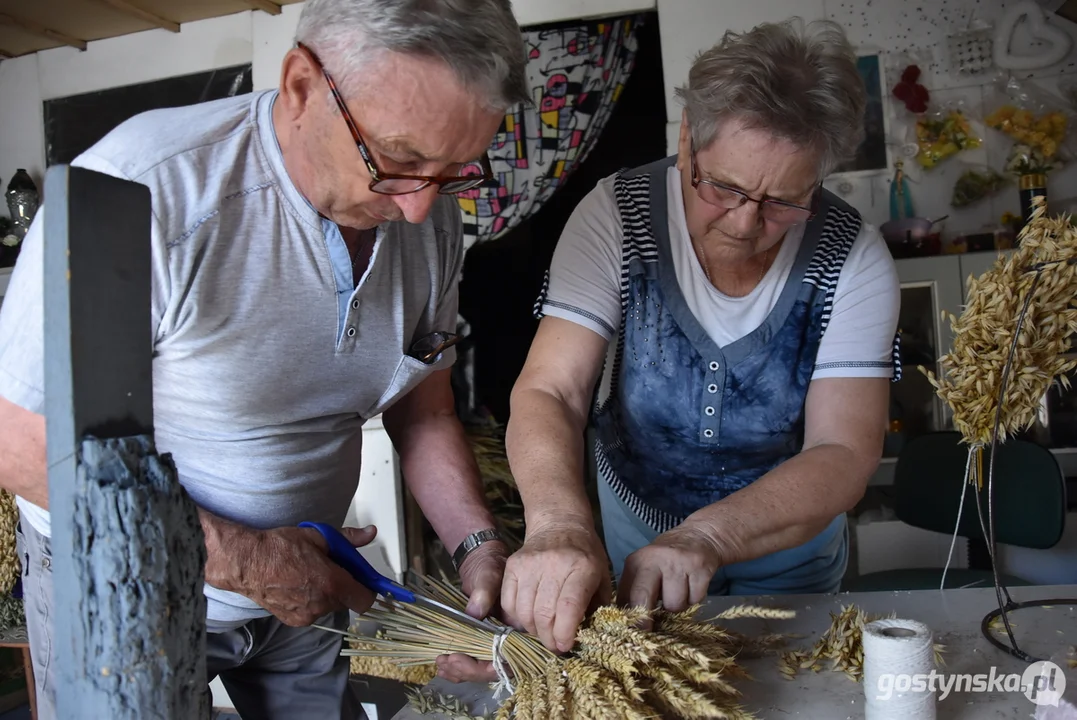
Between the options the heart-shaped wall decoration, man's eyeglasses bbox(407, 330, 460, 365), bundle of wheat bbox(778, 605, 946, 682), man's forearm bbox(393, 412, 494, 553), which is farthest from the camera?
the heart-shaped wall decoration

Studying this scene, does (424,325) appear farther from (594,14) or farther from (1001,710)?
(594,14)

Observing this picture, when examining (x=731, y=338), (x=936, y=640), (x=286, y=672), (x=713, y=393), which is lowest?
(x=286, y=672)

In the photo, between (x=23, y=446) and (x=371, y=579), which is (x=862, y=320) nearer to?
(x=371, y=579)

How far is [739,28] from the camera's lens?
423cm

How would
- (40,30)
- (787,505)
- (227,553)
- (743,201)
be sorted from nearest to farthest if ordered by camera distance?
(227,553) < (787,505) < (743,201) < (40,30)

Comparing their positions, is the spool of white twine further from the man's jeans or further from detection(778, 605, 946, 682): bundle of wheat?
the man's jeans

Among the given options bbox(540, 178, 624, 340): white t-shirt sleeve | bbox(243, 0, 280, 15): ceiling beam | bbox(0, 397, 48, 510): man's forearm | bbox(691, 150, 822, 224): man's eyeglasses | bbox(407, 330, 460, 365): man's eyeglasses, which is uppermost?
bbox(243, 0, 280, 15): ceiling beam

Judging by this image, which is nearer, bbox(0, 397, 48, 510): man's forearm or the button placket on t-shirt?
bbox(0, 397, 48, 510): man's forearm

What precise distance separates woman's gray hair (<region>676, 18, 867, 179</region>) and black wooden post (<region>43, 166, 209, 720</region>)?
126 centimetres

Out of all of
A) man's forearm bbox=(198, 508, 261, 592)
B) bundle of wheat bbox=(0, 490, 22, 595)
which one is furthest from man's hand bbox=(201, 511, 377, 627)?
bundle of wheat bbox=(0, 490, 22, 595)

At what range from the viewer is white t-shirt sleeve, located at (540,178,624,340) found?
1.85 metres

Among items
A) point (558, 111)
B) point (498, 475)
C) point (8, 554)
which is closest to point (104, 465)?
point (8, 554)

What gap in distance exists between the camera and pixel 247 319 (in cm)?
135

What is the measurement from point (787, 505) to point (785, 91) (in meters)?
0.79
